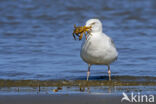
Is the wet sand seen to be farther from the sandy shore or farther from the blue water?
the blue water

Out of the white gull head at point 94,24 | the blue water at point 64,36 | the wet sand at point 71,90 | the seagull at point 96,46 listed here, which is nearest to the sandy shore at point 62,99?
the wet sand at point 71,90

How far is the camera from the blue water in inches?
443

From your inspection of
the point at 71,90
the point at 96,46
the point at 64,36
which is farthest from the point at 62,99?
the point at 64,36

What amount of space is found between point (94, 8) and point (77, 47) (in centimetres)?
1057

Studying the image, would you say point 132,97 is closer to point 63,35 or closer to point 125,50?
point 125,50

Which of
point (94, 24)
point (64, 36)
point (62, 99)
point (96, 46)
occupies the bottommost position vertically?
point (62, 99)

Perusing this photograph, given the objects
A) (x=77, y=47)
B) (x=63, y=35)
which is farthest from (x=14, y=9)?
(x=77, y=47)

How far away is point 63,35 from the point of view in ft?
53.8

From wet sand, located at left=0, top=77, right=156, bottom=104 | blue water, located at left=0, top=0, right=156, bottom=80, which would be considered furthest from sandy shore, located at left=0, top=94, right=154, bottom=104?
blue water, located at left=0, top=0, right=156, bottom=80

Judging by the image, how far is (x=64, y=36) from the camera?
53.0ft

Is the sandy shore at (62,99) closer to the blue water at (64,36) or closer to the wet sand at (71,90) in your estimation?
the wet sand at (71,90)

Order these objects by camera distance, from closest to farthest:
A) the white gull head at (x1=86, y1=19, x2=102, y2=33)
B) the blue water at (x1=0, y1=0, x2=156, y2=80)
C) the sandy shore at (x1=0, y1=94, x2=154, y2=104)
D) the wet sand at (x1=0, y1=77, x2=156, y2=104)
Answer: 1. the sandy shore at (x1=0, y1=94, x2=154, y2=104)
2. the wet sand at (x1=0, y1=77, x2=156, y2=104)
3. the white gull head at (x1=86, y1=19, x2=102, y2=33)
4. the blue water at (x1=0, y1=0, x2=156, y2=80)

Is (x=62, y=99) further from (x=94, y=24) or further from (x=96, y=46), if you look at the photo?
(x=94, y=24)

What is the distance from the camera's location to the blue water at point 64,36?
11.2m
